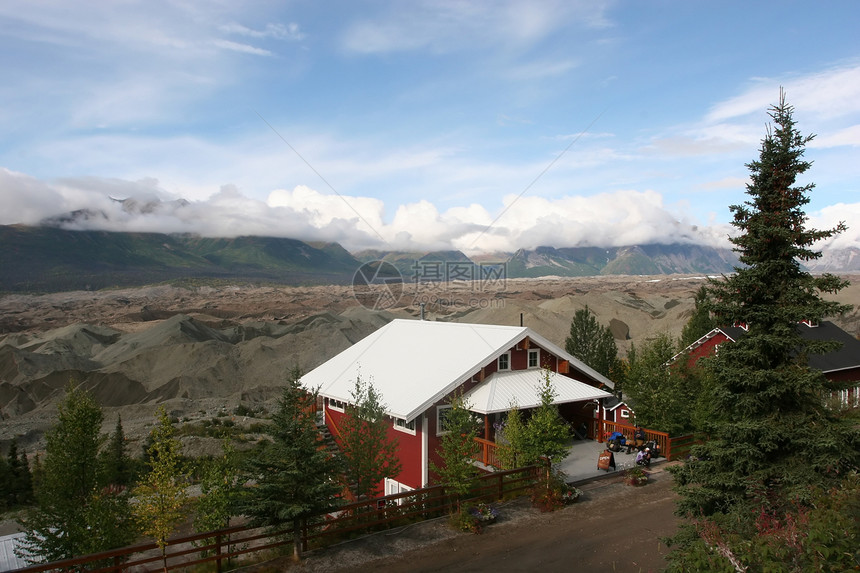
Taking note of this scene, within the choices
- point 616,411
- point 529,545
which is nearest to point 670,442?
point 616,411

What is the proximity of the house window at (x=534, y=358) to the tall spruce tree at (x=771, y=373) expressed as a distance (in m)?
11.6

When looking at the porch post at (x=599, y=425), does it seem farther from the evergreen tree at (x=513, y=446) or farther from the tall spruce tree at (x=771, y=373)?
the tall spruce tree at (x=771, y=373)

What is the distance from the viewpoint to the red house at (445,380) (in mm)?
20000

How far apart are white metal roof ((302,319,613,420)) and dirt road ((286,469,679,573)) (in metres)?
5.39

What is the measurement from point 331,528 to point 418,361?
9.60 metres

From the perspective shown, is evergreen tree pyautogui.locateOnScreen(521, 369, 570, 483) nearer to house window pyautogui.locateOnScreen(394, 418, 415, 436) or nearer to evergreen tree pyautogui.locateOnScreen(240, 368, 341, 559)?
house window pyautogui.locateOnScreen(394, 418, 415, 436)

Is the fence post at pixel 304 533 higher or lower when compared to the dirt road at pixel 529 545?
higher

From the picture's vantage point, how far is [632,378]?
2545cm

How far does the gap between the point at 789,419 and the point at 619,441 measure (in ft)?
38.1

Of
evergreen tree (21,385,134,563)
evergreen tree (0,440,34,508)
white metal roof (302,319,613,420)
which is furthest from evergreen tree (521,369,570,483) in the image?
evergreen tree (0,440,34,508)

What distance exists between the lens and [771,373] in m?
11.1

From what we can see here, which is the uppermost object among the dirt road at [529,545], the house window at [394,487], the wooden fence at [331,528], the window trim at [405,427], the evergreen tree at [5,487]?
the window trim at [405,427]

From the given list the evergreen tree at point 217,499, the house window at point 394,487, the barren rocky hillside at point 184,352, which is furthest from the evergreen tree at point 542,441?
the evergreen tree at point 217,499

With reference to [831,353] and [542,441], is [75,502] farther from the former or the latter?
[831,353]
